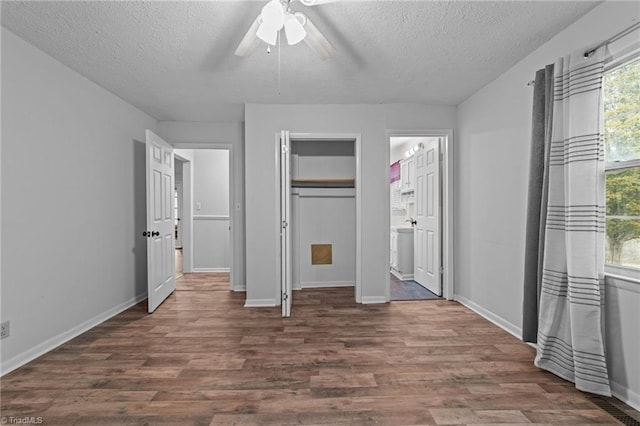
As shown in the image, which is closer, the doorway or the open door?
the open door

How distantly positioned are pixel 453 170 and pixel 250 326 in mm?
2933

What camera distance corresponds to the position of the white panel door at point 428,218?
404 centimetres

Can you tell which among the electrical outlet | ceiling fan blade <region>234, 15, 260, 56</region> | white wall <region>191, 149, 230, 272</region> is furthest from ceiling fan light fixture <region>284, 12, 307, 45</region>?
white wall <region>191, 149, 230, 272</region>

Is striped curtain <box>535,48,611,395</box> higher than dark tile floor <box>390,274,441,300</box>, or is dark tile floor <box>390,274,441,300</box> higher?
striped curtain <box>535,48,611,395</box>

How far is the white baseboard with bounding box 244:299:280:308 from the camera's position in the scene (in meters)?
3.61

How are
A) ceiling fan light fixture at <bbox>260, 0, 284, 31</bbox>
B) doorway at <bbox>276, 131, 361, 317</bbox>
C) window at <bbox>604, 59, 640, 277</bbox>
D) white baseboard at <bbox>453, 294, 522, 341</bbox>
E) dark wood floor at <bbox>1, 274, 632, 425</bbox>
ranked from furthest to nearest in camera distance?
doorway at <bbox>276, 131, 361, 317</bbox> < white baseboard at <bbox>453, 294, 522, 341</bbox> < window at <bbox>604, 59, 640, 277</bbox> < dark wood floor at <bbox>1, 274, 632, 425</bbox> < ceiling fan light fixture at <bbox>260, 0, 284, 31</bbox>

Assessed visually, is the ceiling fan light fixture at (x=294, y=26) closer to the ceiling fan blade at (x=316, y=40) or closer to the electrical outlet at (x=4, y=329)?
the ceiling fan blade at (x=316, y=40)

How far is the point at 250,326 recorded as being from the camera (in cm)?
296

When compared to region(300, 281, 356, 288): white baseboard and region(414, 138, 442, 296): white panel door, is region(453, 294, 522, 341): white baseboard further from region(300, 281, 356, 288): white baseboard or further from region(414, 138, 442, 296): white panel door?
region(300, 281, 356, 288): white baseboard

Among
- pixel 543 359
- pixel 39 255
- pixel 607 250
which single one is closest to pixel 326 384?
pixel 543 359

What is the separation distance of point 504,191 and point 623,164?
103 cm

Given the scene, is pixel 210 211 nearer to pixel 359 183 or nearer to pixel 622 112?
pixel 359 183

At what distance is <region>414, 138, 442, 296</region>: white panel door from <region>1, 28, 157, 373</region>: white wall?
12.5 feet

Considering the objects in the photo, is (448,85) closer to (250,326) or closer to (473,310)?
(473,310)
